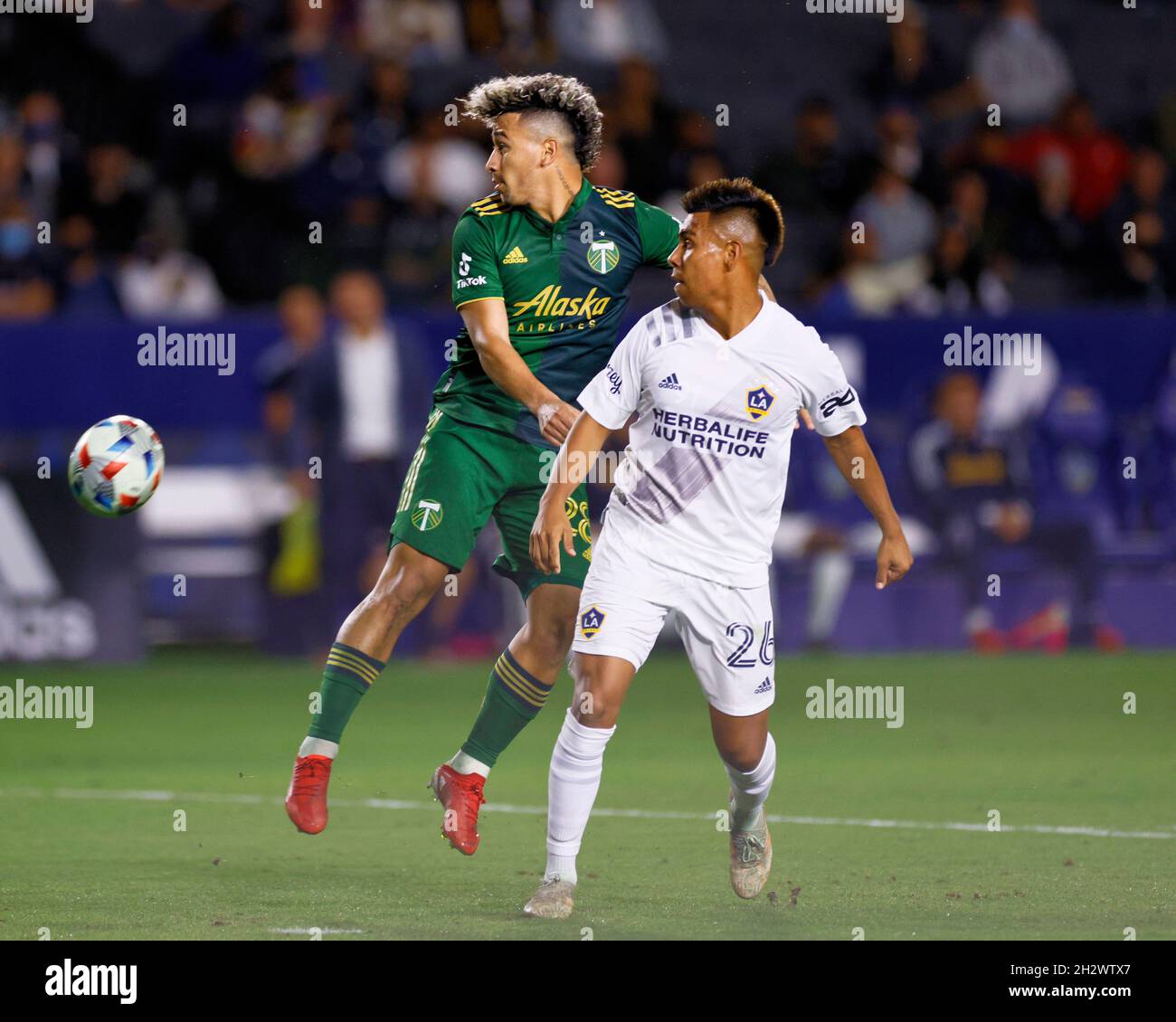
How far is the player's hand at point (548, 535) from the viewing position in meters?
6.29

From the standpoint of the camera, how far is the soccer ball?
800 centimetres

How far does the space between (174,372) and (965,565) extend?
535 cm

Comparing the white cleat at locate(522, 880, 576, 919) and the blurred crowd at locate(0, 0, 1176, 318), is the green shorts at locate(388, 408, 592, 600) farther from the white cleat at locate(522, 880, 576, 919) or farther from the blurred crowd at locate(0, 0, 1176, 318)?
the blurred crowd at locate(0, 0, 1176, 318)

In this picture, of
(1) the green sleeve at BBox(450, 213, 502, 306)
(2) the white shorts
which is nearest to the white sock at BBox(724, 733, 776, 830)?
(2) the white shorts

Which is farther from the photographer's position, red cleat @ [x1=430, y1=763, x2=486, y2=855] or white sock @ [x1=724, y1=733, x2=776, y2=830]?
red cleat @ [x1=430, y1=763, x2=486, y2=855]

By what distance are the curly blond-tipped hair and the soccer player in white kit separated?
87 cm

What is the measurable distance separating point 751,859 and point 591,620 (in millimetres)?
991

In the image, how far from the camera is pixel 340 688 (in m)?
7.20

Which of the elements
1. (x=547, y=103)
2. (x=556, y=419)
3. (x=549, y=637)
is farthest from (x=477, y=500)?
(x=547, y=103)

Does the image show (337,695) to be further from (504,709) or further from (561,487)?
(561,487)

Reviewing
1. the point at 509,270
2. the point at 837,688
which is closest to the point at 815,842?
the point at 509,270

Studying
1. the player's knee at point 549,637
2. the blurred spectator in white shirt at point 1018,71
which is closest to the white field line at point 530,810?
the player's knee at point 549,637

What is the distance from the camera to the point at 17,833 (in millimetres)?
8023
